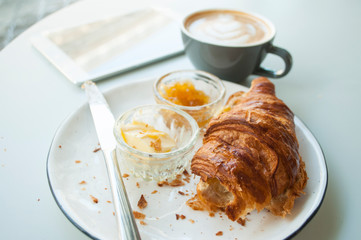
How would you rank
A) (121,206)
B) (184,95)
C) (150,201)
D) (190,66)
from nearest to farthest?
(121,206) < (150,201) < (184,95) < (190,66)

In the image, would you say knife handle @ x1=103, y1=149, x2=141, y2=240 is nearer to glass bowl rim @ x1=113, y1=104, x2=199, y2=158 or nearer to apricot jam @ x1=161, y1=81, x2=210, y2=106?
glass bowl rim @ x1=113, y1=104, x2=199, y2=158

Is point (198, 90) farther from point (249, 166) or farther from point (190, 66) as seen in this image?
point (249, 166)

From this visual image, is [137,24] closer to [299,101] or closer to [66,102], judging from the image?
[66,102]

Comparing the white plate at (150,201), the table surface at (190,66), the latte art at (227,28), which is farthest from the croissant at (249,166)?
the latte art at (227,28)

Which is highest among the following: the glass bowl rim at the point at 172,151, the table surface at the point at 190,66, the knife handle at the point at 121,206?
the glass bowl rim at the point at 172,151

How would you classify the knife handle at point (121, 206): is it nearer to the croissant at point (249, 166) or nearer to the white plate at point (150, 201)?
the white plate at point (150, 201)

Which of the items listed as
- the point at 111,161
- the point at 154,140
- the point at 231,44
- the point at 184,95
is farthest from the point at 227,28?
the point at 111,161

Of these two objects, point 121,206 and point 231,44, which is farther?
point 231,44
